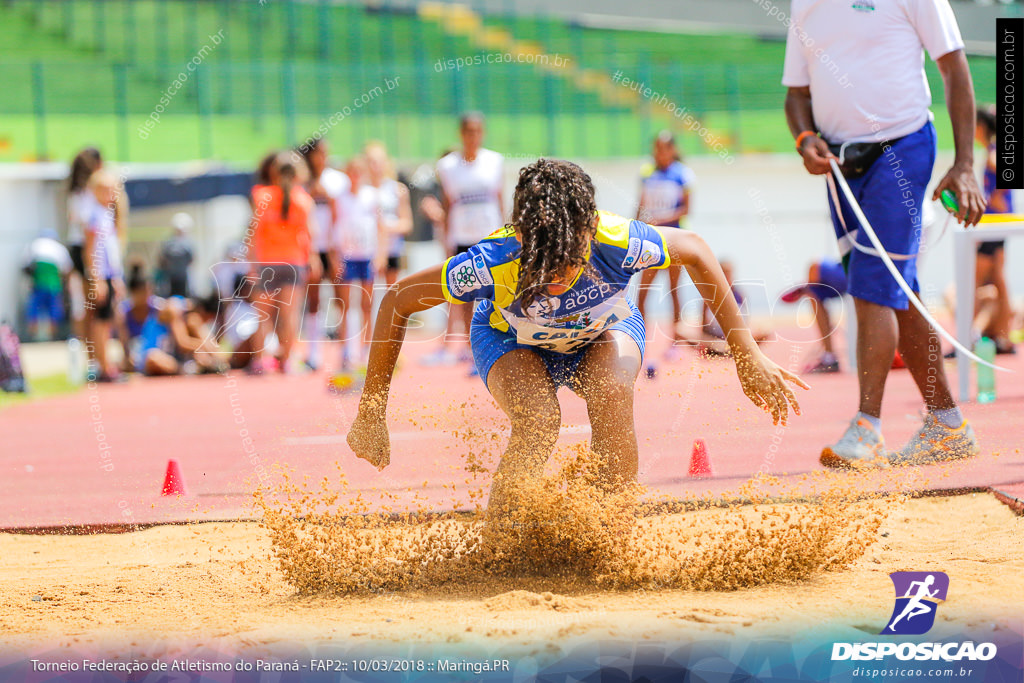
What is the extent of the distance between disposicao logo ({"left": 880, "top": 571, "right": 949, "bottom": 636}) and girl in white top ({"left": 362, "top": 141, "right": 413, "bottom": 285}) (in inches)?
342

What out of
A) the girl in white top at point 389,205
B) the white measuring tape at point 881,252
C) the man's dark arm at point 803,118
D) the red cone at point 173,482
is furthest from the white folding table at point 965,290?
the girl in white top at point 389,205

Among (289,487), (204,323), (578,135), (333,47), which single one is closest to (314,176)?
(204,323)

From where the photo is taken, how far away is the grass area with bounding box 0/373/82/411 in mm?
9158

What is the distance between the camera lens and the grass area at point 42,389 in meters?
9.16

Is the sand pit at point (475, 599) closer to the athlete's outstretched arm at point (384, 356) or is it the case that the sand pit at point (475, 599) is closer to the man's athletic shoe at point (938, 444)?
the man's athletic shoe at point (938, 444)

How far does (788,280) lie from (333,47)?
13657 mm

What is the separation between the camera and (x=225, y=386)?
1005 cm

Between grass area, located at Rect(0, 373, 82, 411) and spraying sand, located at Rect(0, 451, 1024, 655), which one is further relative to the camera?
grass area, located at Rect(0, 373, 82, 411)

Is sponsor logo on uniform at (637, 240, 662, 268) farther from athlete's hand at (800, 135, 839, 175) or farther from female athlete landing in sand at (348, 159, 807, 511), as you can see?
athlete's hand at (800, 135, 839, 175)

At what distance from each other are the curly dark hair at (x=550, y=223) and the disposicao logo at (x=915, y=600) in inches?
54.0

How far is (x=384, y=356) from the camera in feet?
11.8

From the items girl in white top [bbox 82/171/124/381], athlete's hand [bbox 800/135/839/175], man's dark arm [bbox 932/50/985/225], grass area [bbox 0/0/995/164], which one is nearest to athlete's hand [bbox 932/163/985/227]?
man's dark arm [bbox 932/50/985/225]

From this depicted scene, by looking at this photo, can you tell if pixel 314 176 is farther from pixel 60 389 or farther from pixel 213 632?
pixel 213 632

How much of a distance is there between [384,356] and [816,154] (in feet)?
7.71
